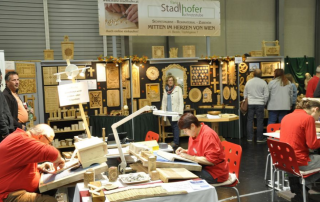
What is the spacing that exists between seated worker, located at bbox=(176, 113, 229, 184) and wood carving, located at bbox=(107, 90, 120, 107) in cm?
530

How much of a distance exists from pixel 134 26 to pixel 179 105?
2443 millimetres

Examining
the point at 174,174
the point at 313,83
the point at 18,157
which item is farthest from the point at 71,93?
the point at 313,83

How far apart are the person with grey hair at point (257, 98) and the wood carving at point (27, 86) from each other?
17.2 ft

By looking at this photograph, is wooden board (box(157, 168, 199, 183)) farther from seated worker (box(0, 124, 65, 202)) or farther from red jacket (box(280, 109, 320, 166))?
red jacket (box(280, 109, 320, 166))

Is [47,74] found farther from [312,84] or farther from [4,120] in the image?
[312,84]

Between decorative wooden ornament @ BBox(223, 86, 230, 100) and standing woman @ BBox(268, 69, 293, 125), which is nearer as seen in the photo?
standing woman @ BBox(268, 69, 293, 125)

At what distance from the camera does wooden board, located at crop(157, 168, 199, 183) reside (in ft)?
9.67

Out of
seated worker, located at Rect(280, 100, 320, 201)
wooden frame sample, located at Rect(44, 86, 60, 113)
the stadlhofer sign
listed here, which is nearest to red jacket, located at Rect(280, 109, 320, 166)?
seated worker, located at Rect(280, 100, 320, 201)

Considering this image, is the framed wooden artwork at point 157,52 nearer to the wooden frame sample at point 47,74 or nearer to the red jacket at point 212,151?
the wooden frame sample at point 47,74

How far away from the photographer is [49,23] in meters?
9.77

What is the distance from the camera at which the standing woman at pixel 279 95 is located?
8.29m

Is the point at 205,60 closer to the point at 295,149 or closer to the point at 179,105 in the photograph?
the point at 179,105

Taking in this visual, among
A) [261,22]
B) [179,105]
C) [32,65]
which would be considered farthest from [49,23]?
[261,22]

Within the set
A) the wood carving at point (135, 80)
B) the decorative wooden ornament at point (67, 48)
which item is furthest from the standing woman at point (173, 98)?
the decorative wooden ornament at point (67, 48)
